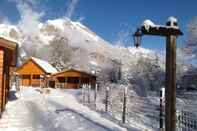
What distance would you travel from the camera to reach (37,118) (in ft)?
54.4

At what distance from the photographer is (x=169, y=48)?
948cm

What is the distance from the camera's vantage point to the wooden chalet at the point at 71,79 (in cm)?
6094

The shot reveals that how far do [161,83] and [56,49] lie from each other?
1461 inches

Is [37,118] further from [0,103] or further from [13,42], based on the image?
[13,42]

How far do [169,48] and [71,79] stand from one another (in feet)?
177

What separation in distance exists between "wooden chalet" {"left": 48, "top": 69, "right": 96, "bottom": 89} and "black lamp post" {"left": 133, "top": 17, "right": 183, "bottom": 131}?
51138 mm

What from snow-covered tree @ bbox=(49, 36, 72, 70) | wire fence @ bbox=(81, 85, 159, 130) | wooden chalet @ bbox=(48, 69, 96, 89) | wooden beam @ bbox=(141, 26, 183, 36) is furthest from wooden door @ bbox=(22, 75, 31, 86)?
wooden beam @ bbox=(141, 26, 183, 36)

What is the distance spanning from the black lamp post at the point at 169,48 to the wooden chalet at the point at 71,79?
168 ft

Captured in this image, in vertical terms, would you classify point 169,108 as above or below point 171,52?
below

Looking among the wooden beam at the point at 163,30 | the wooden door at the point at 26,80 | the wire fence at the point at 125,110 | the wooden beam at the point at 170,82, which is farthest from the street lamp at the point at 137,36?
the wooden door at the point at 26,80

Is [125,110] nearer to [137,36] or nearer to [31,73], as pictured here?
[137,36]

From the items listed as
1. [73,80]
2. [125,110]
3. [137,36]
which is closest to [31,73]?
[73,80]

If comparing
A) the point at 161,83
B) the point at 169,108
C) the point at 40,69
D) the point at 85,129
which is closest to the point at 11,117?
the point at 85,129

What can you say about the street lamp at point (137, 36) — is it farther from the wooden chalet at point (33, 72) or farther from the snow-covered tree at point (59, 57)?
the snow-covered tree at point (59, 57)
